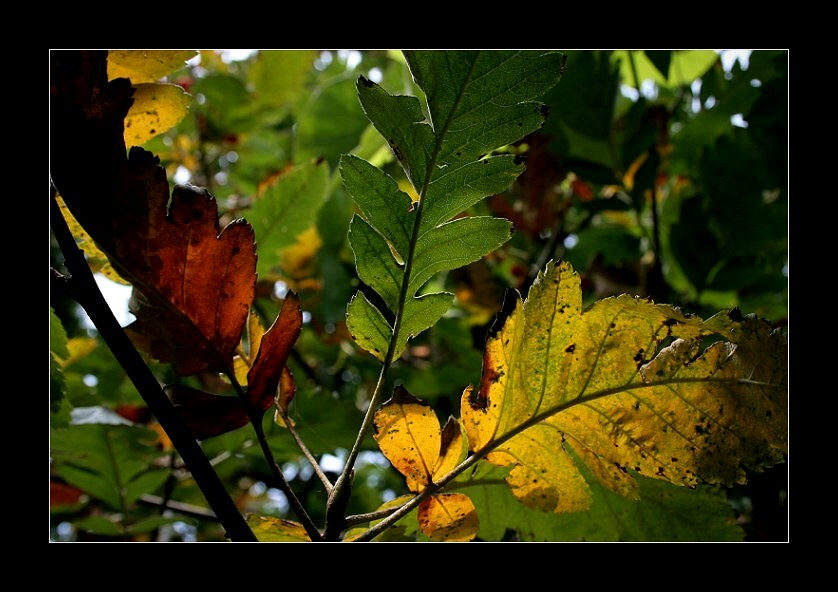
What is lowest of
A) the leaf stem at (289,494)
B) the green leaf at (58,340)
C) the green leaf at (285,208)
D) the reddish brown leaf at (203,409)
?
the leaf stem at (289,494)

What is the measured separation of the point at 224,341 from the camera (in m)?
0.52

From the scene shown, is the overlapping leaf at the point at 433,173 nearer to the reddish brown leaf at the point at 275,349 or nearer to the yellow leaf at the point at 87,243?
the reddish brown leaf at the point at 275,349

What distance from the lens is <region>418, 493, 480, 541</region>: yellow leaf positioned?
529 mm

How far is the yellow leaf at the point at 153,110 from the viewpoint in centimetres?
58

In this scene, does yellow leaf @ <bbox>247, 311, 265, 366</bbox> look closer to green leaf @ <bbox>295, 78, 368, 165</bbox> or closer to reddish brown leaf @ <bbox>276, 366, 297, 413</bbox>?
reddish brown leaf @ <bbox>276, 366, 297, 413</bbox>

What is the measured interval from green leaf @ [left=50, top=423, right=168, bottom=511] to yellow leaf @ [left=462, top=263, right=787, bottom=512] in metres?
0.63

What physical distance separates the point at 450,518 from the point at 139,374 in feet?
0.81

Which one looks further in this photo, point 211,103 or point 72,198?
point 211,103

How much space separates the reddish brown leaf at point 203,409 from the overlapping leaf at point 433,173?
108 millimetres

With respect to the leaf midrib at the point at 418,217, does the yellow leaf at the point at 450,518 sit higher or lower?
lower

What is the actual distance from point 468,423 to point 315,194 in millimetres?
660

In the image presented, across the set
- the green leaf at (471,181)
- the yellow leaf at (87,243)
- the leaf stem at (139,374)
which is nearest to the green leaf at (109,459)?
the yellow leaf at (87,243)
